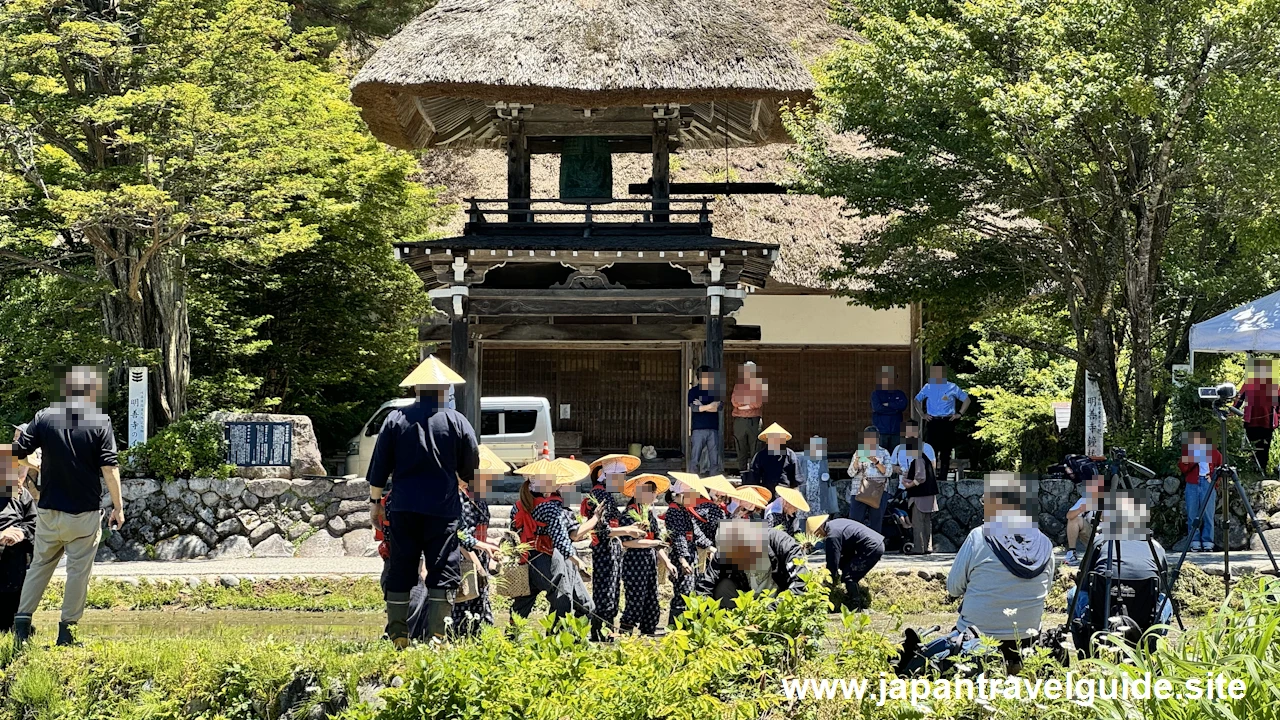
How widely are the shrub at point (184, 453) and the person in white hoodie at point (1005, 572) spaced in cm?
1116

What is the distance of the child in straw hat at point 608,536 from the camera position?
29.3 feet

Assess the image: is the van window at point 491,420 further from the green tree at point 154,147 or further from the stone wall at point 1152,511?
the stone wall at point 1152,511

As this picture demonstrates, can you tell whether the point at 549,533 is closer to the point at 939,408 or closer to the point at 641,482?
the point at 641,482

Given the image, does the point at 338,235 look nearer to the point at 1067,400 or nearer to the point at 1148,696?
the point at 1067,400

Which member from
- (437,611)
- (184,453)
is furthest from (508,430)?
(437,611)

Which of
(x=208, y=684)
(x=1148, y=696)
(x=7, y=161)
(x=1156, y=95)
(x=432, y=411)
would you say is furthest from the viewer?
(x=7, y=161)

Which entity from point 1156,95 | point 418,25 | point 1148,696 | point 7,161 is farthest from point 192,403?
point 1148,696

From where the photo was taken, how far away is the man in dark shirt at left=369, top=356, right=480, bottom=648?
7617 millimetres

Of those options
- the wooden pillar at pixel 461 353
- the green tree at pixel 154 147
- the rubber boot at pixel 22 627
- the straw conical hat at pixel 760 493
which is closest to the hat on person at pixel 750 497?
the straw conical hat at pixel 760 493

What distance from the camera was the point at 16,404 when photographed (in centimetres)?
1853

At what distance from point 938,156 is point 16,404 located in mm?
13029

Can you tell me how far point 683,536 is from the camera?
9445 mm

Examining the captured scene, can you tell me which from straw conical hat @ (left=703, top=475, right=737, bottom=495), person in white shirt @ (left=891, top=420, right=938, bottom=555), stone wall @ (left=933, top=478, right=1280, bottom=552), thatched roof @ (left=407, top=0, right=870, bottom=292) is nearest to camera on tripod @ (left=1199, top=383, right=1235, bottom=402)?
straw conical hat @ (left=703, top=475, right=737, bottom=495)

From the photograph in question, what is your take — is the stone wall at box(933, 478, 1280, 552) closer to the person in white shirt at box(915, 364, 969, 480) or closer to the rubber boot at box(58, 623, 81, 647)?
the person in white shirt at box(915, 364, 969, 480)
